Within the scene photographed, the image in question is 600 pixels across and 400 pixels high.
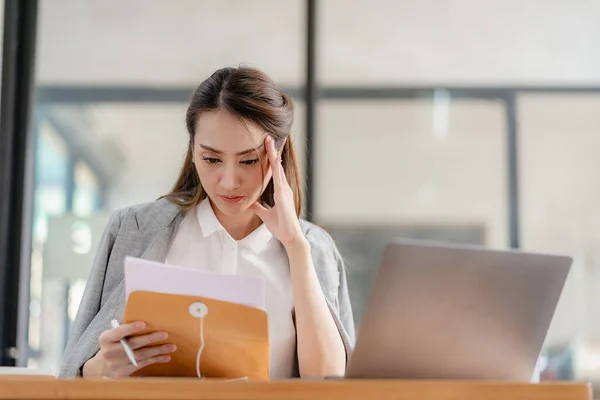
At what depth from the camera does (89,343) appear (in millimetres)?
1771

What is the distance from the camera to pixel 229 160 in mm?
1874

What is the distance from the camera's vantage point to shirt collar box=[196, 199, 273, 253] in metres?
1.96

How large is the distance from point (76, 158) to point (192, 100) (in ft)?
6.18

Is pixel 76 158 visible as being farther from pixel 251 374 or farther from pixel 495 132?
Result: pixel 251 374

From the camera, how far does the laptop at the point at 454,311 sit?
1.29m

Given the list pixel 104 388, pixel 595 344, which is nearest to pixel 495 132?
pixel 595 344

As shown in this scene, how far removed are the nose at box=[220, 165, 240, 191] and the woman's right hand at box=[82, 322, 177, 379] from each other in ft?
1.58

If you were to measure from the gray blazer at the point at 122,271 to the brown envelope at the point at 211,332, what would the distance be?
328 mm

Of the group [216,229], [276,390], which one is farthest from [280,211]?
[276,390]

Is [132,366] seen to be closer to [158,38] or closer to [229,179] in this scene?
[229,179]

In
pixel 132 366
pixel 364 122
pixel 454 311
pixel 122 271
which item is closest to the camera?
pixel 454 311

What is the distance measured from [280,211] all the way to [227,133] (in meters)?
0.21

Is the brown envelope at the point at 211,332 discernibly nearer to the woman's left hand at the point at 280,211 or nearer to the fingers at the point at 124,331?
the fingers at the point at 124,331

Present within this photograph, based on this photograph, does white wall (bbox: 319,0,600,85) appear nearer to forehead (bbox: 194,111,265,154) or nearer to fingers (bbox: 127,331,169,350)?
forehead (bbox: 194,111,265,154)
